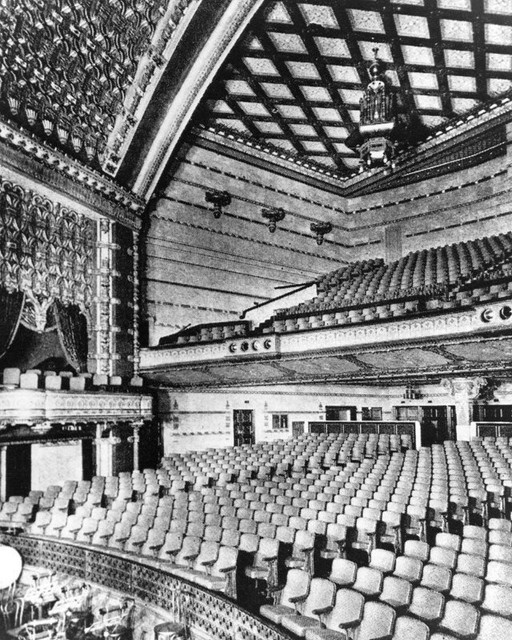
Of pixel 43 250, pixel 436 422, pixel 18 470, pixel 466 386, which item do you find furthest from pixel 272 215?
pixel 18 470

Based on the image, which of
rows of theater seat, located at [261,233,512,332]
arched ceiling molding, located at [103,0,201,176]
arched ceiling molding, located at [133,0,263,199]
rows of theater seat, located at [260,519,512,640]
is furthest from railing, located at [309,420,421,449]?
arched ceiling molding, located at [103,0,201,176]

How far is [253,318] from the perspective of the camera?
45.0ft

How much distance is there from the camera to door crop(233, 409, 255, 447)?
12820 mm

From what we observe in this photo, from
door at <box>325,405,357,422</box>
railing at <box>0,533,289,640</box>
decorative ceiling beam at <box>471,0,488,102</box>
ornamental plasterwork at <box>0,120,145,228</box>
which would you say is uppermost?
decorative ceiling beam at <box>471,0,488,102</box>

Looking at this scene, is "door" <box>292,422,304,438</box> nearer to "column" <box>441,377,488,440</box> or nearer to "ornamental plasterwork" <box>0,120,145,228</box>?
"column" <box>441,377,488,440</box>

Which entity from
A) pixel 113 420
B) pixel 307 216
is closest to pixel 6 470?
pixel 113 420

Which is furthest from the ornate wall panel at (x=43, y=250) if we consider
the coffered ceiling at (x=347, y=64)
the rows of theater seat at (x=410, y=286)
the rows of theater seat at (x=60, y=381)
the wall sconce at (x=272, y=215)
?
the wall sconce at (x=272, y=215)

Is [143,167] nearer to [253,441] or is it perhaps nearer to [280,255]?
[280,255]

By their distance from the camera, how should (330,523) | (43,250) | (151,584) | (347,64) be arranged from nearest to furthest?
(151,584) < (330,523) < (43,250) < (347,64)

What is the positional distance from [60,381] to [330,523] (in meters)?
5.27

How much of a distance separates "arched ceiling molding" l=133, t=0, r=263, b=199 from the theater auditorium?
0.04m

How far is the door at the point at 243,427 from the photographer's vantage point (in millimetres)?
12820

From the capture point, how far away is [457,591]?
340cm

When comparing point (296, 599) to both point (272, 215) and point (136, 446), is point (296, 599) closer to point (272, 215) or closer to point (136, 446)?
point (136, 446)
